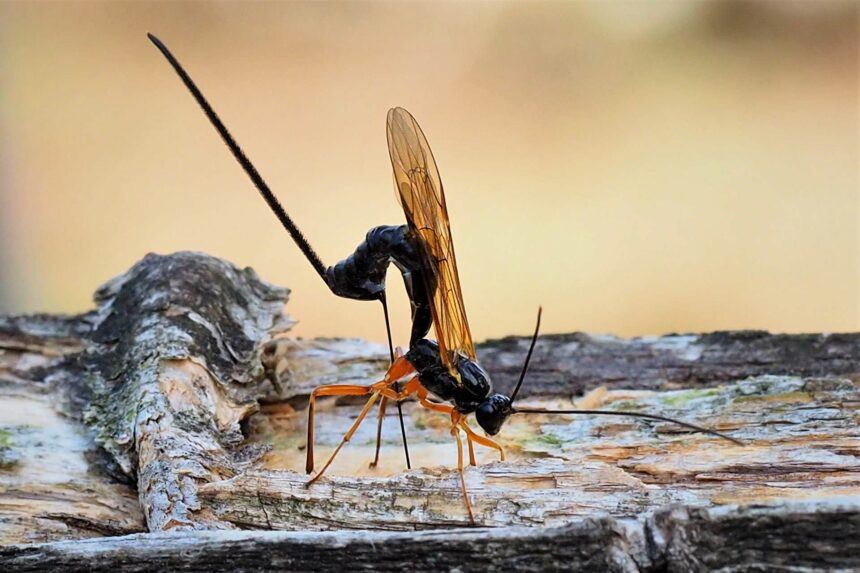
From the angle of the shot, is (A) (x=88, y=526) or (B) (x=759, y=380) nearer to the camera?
(A) (x=88, y=526)

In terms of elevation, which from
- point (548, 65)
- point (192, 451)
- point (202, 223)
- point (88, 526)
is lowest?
point (88, 526)

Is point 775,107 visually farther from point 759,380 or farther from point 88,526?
point 88,526

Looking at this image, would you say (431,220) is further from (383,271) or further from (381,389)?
(381,389)

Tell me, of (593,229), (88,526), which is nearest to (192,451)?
(88,526)

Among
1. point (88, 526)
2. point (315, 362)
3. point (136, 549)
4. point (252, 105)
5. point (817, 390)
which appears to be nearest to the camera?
point (136, 549)

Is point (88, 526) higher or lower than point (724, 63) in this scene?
lower

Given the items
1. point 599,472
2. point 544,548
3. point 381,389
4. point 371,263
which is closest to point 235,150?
point 371,263

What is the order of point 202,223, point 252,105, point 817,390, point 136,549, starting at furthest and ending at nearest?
point 252,105 < point 202,223 < point 817,390 < point 136,549
